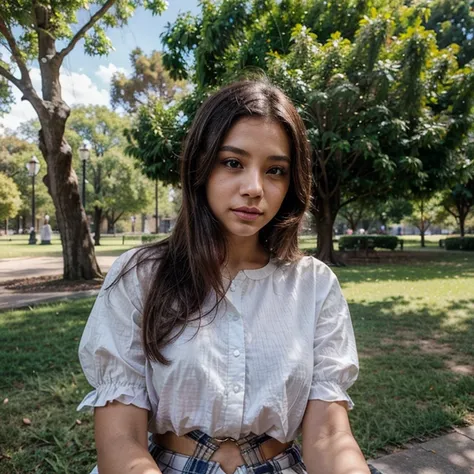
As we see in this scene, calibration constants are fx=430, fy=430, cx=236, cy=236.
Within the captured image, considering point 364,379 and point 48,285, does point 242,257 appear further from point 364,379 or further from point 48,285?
point 48,285

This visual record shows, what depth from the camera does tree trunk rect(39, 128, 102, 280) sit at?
8.87 m

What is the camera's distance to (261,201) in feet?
4.74

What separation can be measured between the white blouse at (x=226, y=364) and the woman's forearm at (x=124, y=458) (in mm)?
Answer: 111

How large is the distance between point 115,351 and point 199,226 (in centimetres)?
49

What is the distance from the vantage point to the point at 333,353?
146cm

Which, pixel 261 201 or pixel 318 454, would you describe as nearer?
pixel 318 454

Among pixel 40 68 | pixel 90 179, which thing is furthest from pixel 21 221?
pixel 40 68

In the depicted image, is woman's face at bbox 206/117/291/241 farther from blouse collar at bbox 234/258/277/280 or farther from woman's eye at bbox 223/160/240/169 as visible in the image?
blouse collar at bbox 234/258/277/280

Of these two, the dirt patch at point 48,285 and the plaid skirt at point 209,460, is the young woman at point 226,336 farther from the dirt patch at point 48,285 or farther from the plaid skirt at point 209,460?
the dirt patch at point 48,285

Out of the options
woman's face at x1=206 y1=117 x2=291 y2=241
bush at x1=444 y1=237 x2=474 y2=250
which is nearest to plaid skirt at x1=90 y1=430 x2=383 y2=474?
woman's face at x1=206 y1=117 x2=291 y2=241

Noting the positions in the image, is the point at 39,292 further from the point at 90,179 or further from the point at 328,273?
the point at 90,179

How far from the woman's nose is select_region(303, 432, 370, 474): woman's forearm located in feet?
2.67

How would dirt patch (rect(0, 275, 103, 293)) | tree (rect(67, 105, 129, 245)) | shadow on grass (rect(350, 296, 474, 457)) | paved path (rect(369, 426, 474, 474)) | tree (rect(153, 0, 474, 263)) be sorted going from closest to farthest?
paved path (rect(369, 426, 474, 474)) → shadow on grass (rect(350, 296, 474, 457)) → dirt patch (rect(0, 275, 103, 293)) → tree (rect(153, 0, 474, 263)) → tree (rect(67, 105, 129, 245))

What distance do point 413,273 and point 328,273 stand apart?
1188cm
